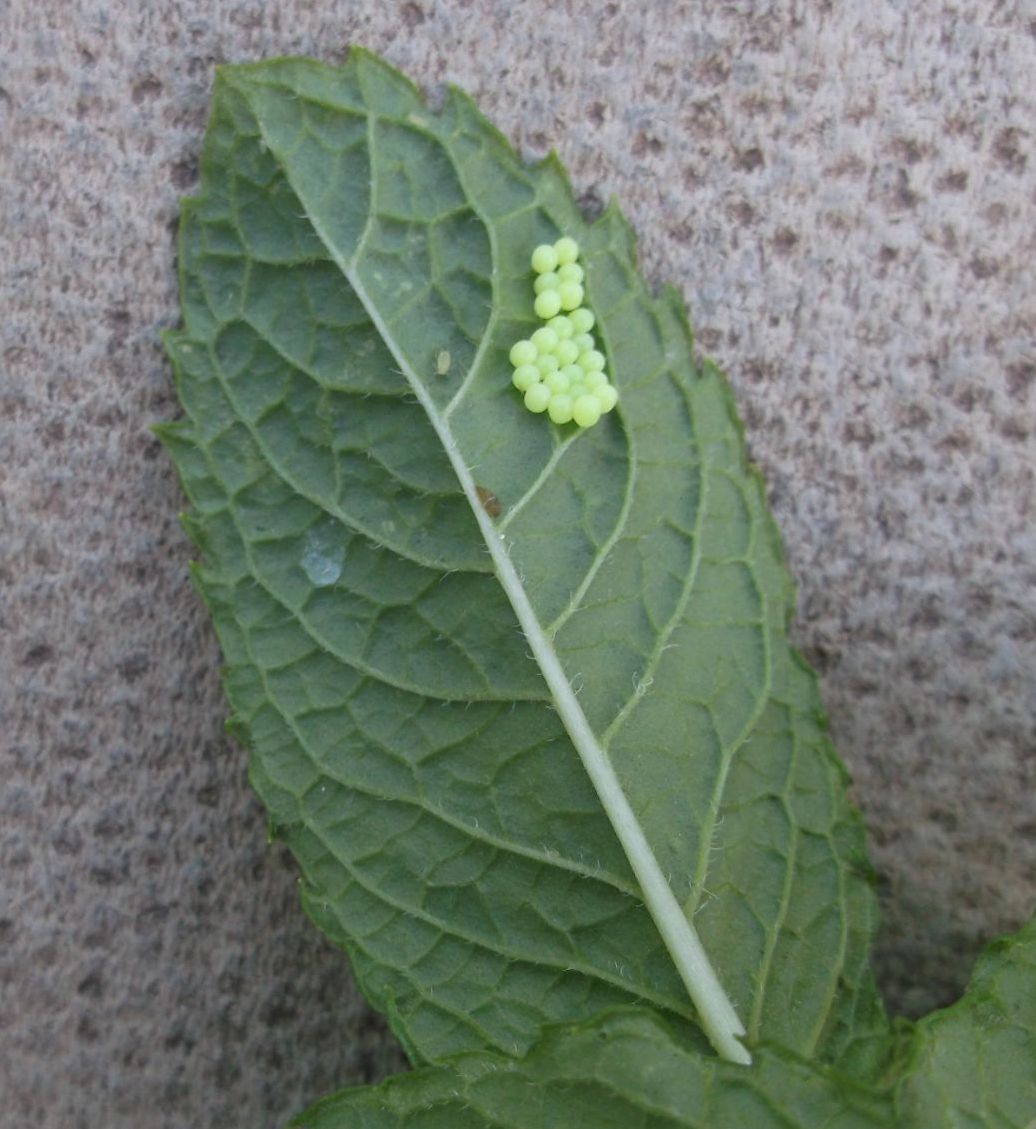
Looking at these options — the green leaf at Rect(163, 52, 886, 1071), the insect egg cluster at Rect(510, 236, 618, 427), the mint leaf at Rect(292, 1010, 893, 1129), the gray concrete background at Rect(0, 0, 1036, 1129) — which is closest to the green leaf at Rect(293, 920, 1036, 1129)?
the mint leaf at Rect(292, 1010, 893, 1129)

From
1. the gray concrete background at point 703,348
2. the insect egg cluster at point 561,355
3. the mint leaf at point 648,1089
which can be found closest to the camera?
the mint leaf at point 648,1089

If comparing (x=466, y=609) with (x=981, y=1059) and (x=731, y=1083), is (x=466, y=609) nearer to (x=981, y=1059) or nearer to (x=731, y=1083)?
(x=731, y=1083)

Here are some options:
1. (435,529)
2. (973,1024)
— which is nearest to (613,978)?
(973,1024)

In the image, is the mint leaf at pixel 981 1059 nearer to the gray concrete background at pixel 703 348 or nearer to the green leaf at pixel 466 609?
the green leaf at pixel 466 609

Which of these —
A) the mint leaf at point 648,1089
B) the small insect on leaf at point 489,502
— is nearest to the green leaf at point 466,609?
the small insect on leaf at point 489,502

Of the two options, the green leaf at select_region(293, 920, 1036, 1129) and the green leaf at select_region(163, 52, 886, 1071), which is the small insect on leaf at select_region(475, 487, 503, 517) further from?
the green leaf at select_region(293, 920, 1036, 1129)

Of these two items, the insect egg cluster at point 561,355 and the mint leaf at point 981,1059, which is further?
the insect egg cluster at point 561,355

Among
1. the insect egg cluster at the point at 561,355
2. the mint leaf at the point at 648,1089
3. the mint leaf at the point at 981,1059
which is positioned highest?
the insect egg cluster at the point at 561,355

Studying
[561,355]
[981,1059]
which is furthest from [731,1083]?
[561,355]
